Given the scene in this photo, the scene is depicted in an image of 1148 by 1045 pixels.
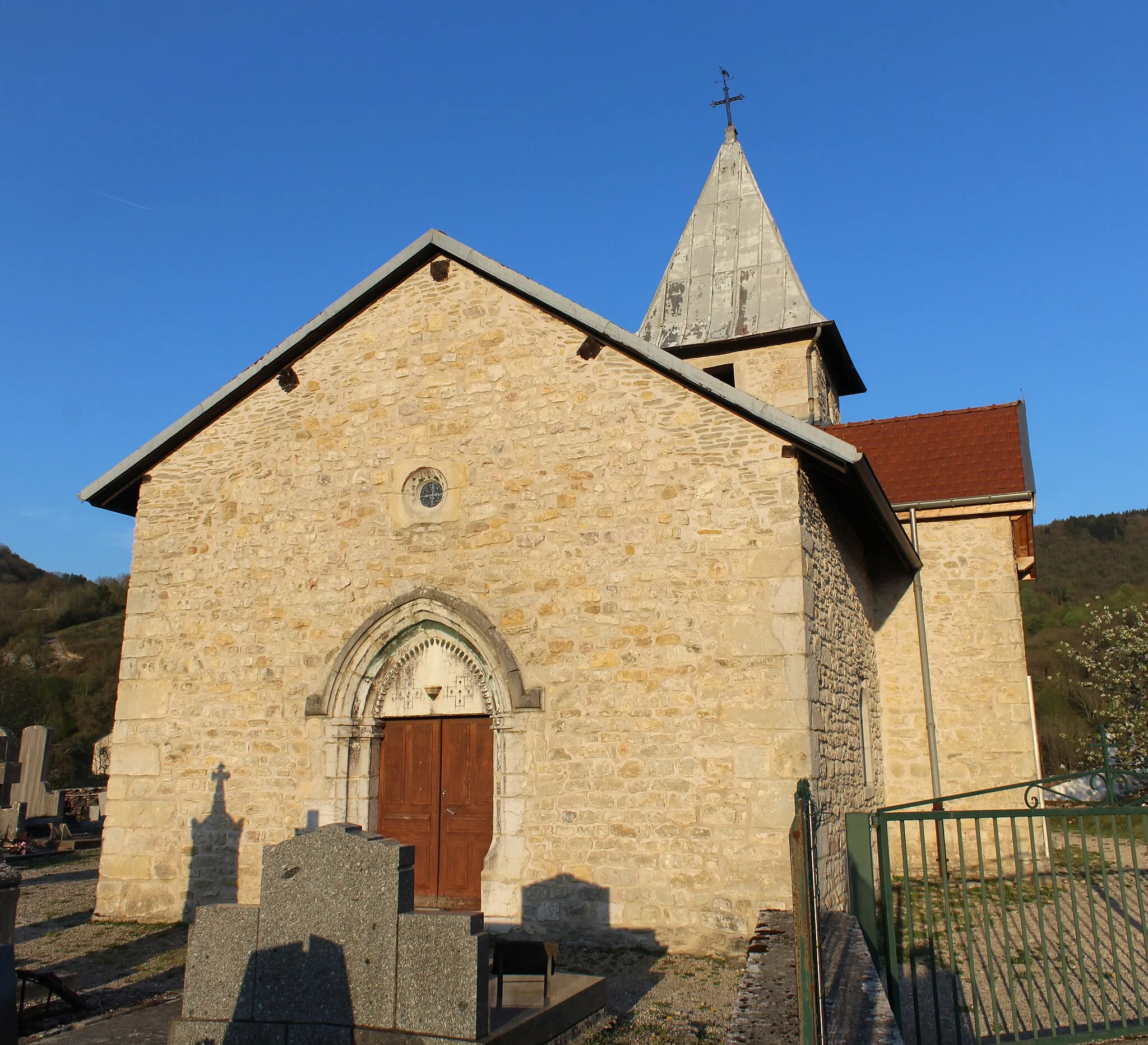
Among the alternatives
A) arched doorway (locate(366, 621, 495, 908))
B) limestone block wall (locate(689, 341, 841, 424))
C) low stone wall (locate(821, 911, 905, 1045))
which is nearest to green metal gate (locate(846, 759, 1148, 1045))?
low stone wall (locate(821, 911, 905, 1045))

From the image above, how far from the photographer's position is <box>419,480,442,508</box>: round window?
928 centimetres

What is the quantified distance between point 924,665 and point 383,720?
6.85 metres

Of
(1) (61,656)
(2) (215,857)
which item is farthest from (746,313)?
(1) (61,656)

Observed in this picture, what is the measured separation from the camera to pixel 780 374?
14.9m

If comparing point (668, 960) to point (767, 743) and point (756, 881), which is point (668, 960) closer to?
point (756, 881)

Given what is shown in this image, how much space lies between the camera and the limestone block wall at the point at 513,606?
7.67m

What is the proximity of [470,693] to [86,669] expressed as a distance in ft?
90.8

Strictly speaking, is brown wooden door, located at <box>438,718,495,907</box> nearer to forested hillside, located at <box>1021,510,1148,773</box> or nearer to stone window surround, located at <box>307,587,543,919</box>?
stone window surround, located at <box>307,587,543,919</box>

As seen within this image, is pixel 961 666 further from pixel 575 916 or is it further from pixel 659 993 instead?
pixel 659 993

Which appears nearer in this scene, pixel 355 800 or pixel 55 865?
pixel 355 800

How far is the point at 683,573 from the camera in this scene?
8156 mm

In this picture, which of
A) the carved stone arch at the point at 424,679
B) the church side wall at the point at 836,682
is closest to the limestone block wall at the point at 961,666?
the church side wall at the point at 836,682

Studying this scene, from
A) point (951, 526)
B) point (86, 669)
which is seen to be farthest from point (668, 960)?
point (86, 669)

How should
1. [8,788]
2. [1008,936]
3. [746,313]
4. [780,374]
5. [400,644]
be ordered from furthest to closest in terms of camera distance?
[746,313] → [780,374] → [8,788] → [400,644] → [1008,936]
